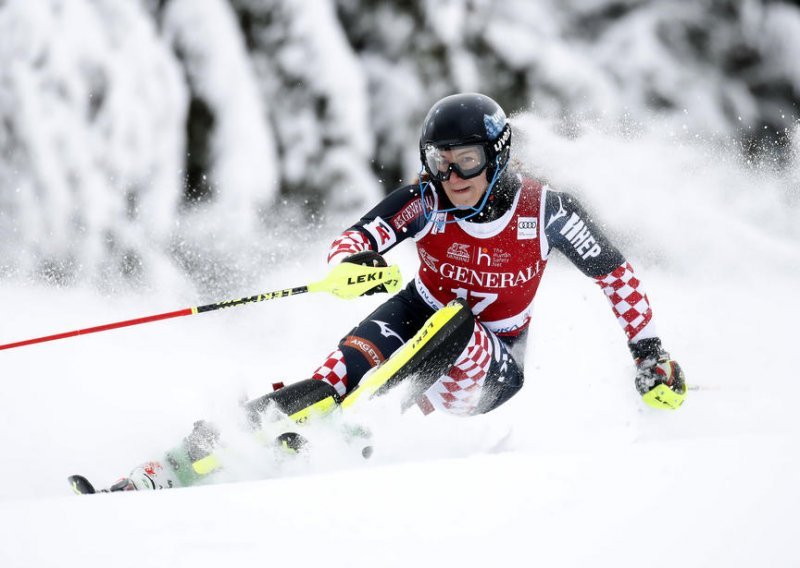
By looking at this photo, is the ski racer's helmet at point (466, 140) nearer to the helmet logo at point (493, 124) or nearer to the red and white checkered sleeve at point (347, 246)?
the helmet logo at point (493, 124)

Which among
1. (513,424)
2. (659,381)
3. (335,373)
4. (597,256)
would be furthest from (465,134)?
(513,424)

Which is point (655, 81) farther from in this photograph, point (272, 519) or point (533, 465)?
point (272, 519)

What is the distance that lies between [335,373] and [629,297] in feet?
4.08

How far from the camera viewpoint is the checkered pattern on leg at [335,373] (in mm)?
2719

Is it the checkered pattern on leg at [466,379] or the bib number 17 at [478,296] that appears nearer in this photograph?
the checkered pattern on leg at [466,379]

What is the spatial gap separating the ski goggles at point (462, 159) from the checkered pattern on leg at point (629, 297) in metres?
0.71

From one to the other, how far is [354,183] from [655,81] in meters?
3.49

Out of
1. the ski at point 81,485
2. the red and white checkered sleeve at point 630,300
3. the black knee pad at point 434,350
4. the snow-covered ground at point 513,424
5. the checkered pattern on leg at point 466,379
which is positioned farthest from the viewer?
the red and white checkered sleeve at point 630,300

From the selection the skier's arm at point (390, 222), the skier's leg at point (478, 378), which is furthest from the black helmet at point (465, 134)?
the skier's leg at point (478, 378)

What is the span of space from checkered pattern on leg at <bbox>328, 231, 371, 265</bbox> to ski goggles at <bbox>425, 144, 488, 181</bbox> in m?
0.41

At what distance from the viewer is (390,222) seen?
2.91 meters

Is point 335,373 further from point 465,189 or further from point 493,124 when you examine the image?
point 493,124

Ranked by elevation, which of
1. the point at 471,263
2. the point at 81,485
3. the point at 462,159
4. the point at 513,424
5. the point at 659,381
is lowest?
the point at 81,485

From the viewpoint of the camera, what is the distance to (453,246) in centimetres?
293
